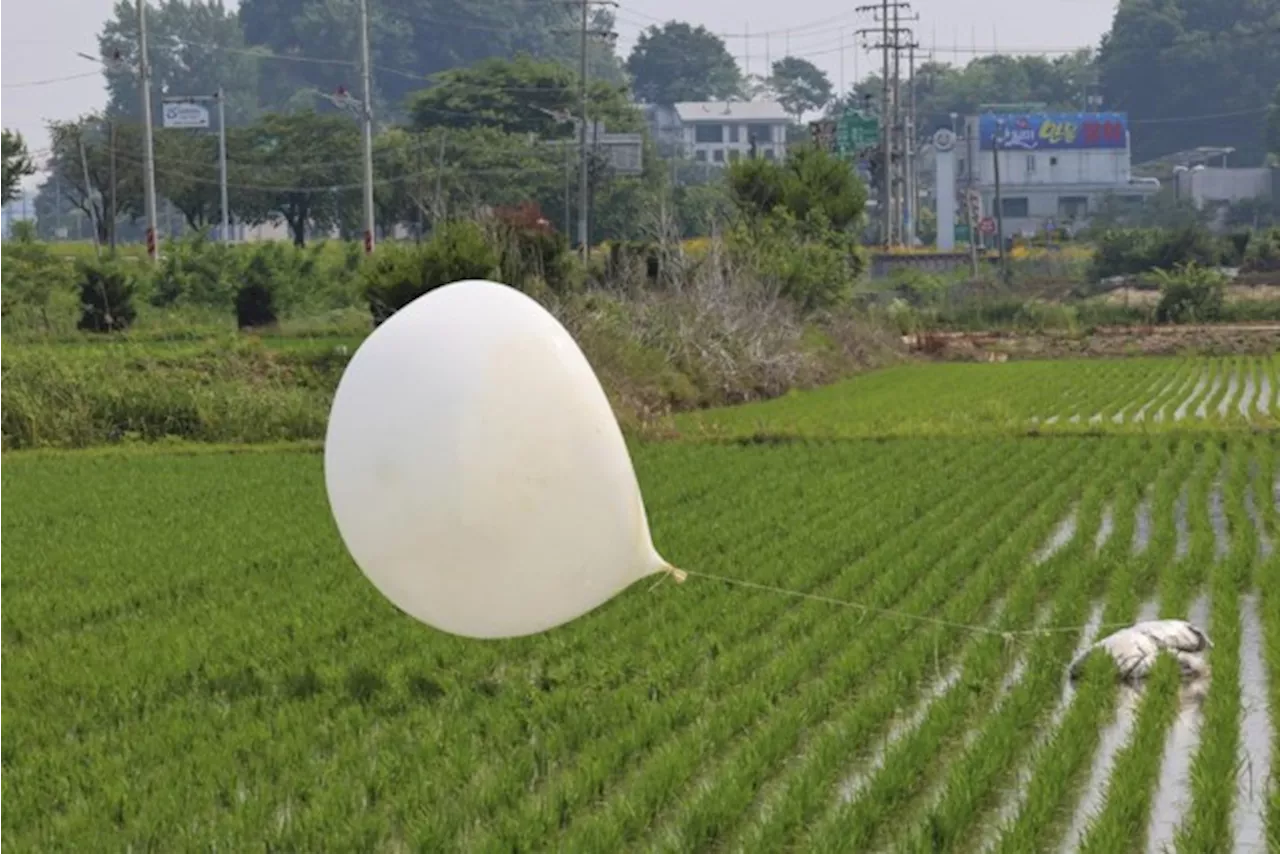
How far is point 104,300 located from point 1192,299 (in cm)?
2712

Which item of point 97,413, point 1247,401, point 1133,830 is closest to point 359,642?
point 1133,830

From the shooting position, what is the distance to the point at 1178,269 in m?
51.1

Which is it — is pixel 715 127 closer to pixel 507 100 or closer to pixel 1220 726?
pixel 507 100

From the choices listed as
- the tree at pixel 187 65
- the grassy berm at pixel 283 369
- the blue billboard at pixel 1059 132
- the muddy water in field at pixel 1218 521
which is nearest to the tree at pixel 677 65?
the tree at pixel 187 65

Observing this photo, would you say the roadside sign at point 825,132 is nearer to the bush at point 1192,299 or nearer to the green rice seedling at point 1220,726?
the bush at point 1192,299

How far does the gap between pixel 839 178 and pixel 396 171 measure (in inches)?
1047

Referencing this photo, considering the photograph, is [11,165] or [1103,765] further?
[11,165]

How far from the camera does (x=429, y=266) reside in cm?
2367

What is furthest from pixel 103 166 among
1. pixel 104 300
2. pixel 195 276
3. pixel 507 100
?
pixel 104 300

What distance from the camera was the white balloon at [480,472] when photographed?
622 cm

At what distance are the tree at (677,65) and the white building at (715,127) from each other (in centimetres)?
897

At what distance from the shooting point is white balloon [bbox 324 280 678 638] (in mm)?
6219

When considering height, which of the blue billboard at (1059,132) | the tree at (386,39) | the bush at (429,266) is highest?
the tree at (386,39)

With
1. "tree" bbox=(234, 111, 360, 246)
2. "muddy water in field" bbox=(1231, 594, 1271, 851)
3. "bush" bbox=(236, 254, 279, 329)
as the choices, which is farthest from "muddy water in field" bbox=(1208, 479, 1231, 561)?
"tree" bbox=(234, 111, 360, 246)
